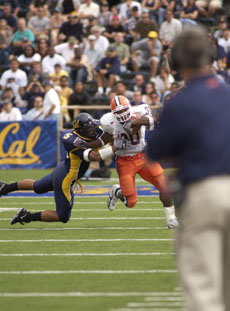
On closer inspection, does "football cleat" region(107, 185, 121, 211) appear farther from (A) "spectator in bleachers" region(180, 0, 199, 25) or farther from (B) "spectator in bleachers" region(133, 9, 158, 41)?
(A) "spectator in bleachers" region(180, 0, 199, 25)

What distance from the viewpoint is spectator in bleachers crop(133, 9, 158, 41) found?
64.3 ft

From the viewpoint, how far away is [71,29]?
20.5m

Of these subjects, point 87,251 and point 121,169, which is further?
point 121,169

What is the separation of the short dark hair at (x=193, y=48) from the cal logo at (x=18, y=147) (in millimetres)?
13645

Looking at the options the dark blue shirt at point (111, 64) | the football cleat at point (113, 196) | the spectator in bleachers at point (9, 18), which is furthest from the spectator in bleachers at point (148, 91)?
the football cleat at point (113, 196)

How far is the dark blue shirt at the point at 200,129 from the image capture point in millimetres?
4047

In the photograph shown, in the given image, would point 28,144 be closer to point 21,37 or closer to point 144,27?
point 21,37

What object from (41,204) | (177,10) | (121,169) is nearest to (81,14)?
(177,10)

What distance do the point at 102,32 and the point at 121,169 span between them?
450 inches

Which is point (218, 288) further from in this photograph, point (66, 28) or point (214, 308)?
point (66, 28)

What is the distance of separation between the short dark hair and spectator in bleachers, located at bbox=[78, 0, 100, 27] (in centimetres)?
1720

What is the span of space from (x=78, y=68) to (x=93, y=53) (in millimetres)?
838

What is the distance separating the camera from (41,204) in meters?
12.2

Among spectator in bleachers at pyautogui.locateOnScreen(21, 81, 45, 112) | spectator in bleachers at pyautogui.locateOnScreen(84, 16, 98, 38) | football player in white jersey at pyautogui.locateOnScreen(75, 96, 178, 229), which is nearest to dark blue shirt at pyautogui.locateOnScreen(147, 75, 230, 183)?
football player in white jersey at pyautogui.locateOnScreen(75, 96, 178, 229)
